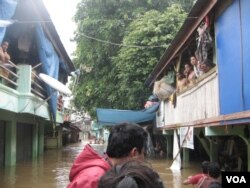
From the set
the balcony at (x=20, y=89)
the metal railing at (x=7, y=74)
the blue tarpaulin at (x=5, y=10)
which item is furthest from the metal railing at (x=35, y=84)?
the blue tarpaulin at (x=5, y=10)

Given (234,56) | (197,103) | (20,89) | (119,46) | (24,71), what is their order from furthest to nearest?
(119,46), (24,71), (20,89), (197,103), (234,56)

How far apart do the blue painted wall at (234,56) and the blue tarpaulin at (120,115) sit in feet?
32.0

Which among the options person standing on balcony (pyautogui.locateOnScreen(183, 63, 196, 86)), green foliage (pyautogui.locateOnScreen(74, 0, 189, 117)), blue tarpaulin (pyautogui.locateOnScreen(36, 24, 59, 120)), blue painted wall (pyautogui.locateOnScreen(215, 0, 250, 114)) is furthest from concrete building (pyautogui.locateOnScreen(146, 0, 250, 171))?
Answer: green foliage (pyautogui.locateOnScreen(74, 0, 189, 117))

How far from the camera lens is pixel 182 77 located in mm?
14055

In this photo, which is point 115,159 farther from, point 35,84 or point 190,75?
point 35,84

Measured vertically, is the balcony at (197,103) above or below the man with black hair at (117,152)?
above

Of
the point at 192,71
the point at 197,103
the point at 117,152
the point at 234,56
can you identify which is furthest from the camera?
the point at 192,71

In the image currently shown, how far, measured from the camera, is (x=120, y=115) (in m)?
18.4

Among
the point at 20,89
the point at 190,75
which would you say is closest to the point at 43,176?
the point at 20,89

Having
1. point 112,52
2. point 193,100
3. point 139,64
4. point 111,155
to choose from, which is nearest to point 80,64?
point 112,52

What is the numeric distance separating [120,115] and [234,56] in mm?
11516

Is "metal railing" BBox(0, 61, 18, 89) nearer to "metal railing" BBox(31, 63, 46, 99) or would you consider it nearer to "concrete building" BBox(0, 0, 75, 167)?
"concrete building" BBox(0, 0, 75, 167)

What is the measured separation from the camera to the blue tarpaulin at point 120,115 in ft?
59.9

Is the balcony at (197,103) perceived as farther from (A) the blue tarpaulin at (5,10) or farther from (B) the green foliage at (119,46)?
(B) the green foliage at (119,46)
